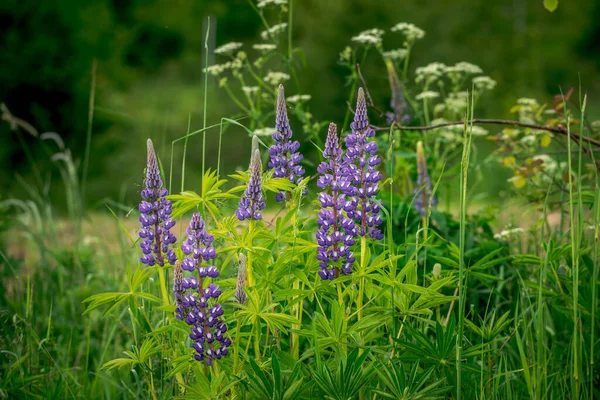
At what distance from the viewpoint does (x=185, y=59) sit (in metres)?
12.9

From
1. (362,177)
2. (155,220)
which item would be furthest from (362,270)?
(155,220)

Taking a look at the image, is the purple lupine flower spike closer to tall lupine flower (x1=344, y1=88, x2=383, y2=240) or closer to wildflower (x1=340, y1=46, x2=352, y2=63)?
tall lupine flower (x1=344, y1=88, x2=383, y2=240)

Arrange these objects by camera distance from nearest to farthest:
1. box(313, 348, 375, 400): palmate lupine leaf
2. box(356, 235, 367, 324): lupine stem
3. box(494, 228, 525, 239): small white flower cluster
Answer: box(313, 348, 375, 400): palmate lupine leaf → box(356, 235, 367, 324): lupine stem → box(494, 228, 525, 239): small white flower cluster

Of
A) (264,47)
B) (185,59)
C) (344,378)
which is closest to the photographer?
(344,378)

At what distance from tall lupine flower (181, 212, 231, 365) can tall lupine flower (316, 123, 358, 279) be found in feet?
1.06

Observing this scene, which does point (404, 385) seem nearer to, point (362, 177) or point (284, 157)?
point (362, 177)

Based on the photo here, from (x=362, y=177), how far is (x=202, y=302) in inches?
23.7

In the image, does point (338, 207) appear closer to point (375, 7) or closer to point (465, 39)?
point (375, 7)

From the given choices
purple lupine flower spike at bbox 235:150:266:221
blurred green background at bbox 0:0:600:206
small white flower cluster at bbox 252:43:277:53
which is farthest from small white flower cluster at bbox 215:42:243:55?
blurred green background at bbox 0:0:600:206

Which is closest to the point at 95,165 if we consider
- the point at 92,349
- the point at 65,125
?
the point at 65,125

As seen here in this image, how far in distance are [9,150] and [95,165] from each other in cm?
146

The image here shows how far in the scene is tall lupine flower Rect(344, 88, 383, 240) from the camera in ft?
6.74

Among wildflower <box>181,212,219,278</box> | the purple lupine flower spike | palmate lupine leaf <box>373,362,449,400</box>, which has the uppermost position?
the purple lupine flower spike

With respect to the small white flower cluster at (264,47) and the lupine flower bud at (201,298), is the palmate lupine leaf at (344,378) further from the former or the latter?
the small white flower cluster at (264,47)
